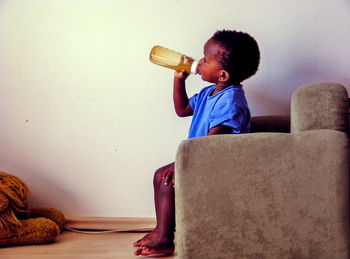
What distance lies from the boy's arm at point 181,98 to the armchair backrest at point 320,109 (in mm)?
526

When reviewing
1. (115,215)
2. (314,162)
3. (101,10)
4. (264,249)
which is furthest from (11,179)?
(314,162)

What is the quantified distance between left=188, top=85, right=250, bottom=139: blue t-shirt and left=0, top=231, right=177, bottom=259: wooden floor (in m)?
0.44

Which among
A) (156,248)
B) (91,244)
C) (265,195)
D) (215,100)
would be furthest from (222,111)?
(91,244)

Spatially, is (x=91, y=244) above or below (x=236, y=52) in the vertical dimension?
below

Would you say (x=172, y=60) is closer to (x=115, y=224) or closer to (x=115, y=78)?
(x=115, y=78)

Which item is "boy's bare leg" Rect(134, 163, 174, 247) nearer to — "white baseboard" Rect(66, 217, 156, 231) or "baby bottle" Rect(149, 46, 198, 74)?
"white baseboard" Rect(66, 217, 156, 231)

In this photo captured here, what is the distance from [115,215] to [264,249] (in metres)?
0.81

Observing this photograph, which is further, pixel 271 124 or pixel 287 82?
pixel 287 82

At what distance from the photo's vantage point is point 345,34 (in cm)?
158

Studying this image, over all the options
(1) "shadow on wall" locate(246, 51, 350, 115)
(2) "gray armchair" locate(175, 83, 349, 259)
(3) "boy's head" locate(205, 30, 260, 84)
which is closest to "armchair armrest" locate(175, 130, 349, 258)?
(2) "gray armchair" locate(175, 83, 349, 259)

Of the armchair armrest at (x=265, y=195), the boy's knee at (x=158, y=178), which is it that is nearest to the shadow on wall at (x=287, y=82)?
the boy's knee at (x=158, y=178)

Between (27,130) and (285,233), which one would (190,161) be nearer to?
(285,233)

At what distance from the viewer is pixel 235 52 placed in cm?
136

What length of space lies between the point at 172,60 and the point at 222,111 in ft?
1.03
